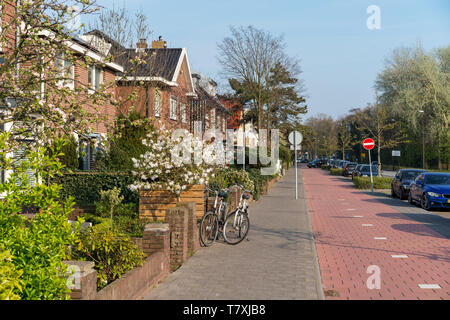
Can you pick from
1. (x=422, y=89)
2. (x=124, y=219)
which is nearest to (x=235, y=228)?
(x=124, y=219)

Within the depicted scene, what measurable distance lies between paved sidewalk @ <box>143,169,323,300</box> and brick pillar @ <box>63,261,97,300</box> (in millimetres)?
1366

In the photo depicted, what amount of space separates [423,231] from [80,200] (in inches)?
376

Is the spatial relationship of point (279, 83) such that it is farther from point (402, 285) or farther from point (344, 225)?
point (402, 285)

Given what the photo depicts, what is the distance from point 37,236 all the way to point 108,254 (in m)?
1.76

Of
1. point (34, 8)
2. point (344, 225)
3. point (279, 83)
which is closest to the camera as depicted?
point (34, 8)

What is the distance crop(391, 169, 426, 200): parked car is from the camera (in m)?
20.2

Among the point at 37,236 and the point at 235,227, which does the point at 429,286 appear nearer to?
the point at 235,227

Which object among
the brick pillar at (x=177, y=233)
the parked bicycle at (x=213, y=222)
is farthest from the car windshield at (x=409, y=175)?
the brick pillar at (x=177, y=233)

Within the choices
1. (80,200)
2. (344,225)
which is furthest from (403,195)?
(80,200)

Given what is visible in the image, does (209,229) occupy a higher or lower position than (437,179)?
lower

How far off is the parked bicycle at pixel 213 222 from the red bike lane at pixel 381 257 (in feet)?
6.77

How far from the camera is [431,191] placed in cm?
1628

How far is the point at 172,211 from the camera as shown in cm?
743
